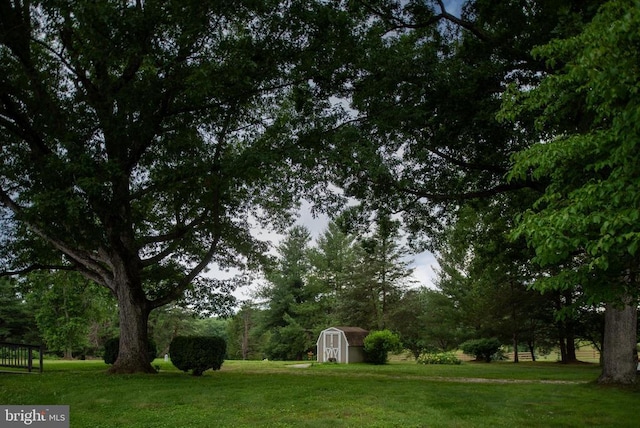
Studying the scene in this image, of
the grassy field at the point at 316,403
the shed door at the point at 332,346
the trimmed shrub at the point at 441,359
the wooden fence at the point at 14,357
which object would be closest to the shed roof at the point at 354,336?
the shed door at the point at 332,346

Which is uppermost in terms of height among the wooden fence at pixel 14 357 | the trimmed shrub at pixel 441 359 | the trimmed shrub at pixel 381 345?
the wooden fence at pixel 14 357

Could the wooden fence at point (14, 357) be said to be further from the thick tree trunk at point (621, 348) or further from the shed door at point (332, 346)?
the thick tree trunk at point (621, 348)

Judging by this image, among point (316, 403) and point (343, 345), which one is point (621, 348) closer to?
point (316, 403)

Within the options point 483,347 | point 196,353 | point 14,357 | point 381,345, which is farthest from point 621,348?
point 14,357

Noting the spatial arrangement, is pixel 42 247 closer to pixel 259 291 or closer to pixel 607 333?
pixel 607 333

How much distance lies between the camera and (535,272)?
24.1m

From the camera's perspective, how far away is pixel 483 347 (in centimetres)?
2908

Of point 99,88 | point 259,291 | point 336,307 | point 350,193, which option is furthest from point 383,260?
point 99,88

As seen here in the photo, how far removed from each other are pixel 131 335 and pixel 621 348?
14096mm

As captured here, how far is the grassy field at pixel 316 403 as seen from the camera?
771 centimetres

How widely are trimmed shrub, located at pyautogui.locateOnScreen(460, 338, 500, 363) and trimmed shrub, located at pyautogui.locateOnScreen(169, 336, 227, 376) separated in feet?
63.7

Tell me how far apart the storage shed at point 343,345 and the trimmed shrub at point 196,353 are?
14983 millimetres

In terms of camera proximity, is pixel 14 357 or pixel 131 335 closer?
pixel 131 335

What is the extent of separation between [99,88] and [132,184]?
9.78 feet
